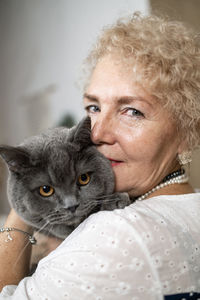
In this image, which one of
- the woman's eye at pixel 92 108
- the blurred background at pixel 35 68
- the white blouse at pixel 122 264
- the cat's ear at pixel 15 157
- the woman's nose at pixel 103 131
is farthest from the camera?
the blurred background at pixel 35 68

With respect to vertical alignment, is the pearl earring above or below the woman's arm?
above

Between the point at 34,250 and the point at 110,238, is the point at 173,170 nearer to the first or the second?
the point at 110,238

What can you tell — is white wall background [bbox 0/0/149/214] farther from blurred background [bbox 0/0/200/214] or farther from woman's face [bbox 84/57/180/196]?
woman's face [bbox 84/57/180/196]

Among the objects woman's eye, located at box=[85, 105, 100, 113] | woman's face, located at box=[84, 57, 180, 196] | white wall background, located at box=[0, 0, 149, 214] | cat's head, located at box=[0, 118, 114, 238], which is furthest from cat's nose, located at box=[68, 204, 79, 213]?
white wall background, located at box=[0, 0, 149, 214]

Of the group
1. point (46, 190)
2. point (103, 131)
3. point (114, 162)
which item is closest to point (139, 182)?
point (114, 162)

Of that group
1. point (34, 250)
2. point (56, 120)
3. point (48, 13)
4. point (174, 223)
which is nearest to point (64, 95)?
point (56, 120)

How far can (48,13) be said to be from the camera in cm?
370

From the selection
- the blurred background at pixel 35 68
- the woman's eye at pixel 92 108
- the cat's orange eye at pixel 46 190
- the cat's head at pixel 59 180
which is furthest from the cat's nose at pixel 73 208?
the blurred background at pixel 35 68

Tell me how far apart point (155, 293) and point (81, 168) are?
53 centimetres

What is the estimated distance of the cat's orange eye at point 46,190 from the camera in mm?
1148

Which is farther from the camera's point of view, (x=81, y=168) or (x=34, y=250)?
(x=34, y=250)

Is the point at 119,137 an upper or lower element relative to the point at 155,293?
upper

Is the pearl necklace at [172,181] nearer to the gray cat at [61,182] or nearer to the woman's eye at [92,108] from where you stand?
the gray cat at [61,182]

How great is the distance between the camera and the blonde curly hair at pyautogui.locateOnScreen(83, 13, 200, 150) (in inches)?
45.1
